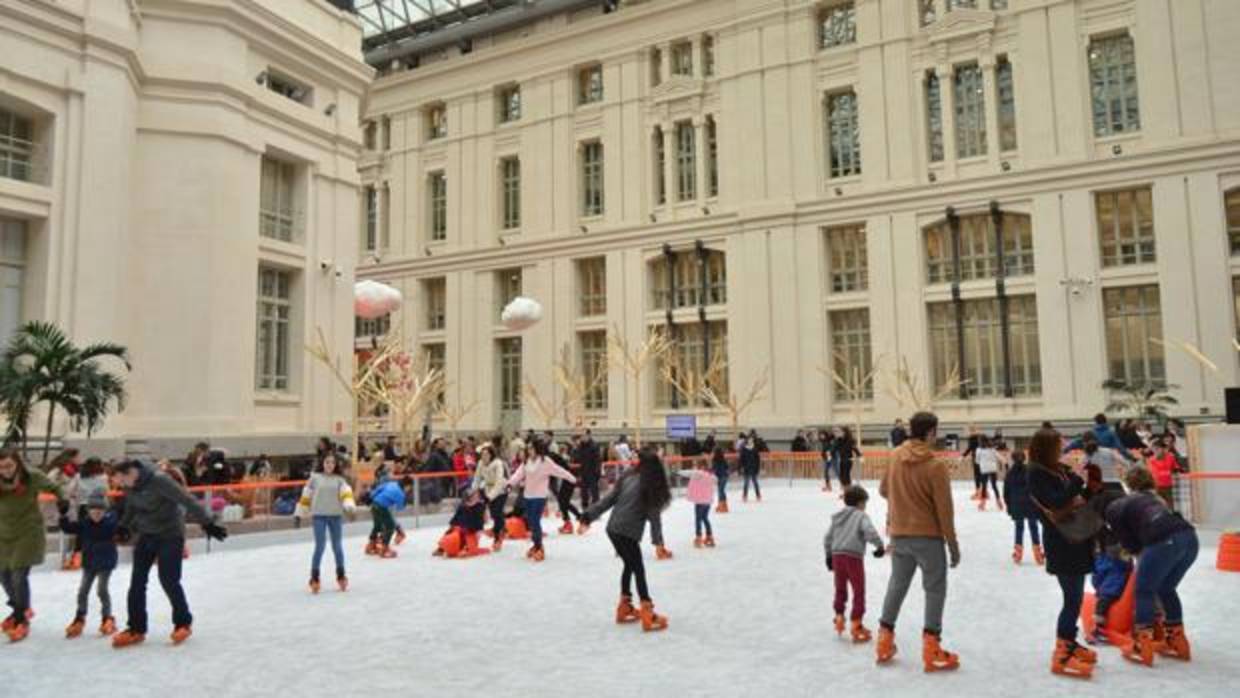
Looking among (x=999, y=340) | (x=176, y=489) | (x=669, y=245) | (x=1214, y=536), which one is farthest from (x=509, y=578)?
(x=669, y=245)

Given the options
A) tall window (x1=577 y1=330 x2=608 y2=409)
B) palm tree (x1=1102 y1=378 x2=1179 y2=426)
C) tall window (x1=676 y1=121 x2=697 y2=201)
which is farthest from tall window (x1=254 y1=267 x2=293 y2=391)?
palm tree (x1=1102 y1=378 x2=1179 y2=426)

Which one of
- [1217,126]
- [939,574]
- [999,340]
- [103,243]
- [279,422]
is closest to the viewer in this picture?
[939,574]

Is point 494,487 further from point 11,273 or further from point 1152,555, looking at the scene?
point 11,273

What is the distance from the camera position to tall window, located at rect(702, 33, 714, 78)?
3769 cm

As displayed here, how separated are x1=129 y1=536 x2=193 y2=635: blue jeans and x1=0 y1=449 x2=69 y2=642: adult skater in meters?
0.94

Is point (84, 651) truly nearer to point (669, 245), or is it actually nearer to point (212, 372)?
point (212, 372)

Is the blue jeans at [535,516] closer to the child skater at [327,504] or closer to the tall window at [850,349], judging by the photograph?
the child skater at [327,504]

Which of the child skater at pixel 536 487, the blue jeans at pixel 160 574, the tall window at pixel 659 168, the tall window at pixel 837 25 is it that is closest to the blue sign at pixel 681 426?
the tall window at pixel 659 168

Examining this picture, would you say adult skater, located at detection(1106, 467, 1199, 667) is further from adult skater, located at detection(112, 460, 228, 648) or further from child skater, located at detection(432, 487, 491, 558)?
child skater, located at detection(432, 487, 491, 558)

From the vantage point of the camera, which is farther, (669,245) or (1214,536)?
(669,245)

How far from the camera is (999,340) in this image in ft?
103

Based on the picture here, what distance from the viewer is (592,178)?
40.6 metres

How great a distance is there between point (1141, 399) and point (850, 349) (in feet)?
32.1

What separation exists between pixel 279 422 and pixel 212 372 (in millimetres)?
2557
